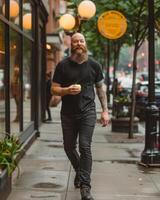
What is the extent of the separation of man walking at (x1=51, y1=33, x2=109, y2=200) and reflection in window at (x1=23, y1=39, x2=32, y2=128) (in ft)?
17.8

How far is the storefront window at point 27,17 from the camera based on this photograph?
12352mm

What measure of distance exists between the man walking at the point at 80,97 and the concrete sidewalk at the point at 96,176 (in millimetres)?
640

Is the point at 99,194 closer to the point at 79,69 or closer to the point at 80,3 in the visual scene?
the point at 79,69

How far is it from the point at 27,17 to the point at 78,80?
6.33m

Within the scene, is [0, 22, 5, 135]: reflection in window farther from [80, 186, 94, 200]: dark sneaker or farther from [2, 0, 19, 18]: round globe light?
[80, 186, 94, 200]: dark sneaker

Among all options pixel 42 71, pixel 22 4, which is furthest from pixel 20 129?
pixel 42 71

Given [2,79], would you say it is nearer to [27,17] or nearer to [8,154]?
[8,154]

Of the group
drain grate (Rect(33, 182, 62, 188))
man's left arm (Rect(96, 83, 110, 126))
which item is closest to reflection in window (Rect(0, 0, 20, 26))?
man's left arm (Rect(96, 83, 110, 126))

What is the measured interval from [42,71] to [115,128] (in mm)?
3991

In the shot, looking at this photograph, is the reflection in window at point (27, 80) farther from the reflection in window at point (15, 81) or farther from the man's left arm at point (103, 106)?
the man's left arm at point (103, 106)

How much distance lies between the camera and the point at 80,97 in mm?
6918

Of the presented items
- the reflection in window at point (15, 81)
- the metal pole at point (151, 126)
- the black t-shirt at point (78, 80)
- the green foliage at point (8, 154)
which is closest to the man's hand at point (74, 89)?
the black t-shirt at point (78, 80)

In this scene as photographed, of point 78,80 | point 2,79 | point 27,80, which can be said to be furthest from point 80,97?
point 27,80

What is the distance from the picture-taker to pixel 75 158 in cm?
737
